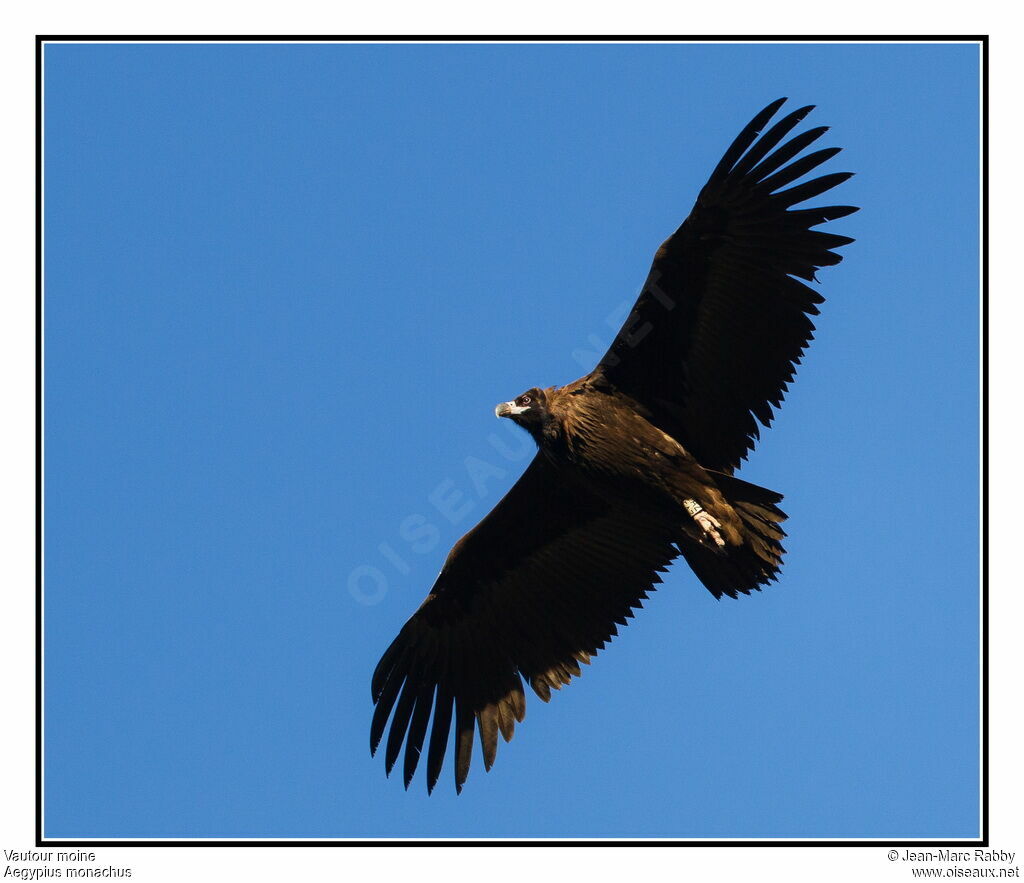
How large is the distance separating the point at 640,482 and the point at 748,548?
1075mm

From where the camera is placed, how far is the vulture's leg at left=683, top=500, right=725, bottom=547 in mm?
12656

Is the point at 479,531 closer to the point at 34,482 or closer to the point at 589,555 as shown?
the point at 589,555

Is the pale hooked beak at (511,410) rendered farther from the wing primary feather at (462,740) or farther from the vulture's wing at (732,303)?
the wing primary feather at (462,740)

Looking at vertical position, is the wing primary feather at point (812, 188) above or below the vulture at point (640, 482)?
above

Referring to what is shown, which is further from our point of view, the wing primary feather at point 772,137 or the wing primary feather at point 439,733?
the wing primary feather at point 439,733

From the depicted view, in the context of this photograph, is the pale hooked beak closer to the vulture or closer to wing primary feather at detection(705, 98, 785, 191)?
the vulture

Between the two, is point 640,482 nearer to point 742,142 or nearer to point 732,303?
point 732,303

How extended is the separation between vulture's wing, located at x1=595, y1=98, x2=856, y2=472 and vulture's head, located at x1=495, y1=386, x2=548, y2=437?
0.59 m

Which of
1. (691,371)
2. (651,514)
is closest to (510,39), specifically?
(691,371)

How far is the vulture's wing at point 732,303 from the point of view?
12.5 m

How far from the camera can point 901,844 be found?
39.7 feet

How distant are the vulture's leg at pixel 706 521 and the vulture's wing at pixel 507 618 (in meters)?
1.16

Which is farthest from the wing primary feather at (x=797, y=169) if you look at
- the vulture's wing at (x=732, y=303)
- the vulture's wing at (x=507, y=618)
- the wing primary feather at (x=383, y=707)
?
the wing primary feather at (x=383, y=707)

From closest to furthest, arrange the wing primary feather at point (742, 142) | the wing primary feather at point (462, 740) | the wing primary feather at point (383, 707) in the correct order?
the wing primary feather at point (742, 142)
the wing primary feather at point (462, 740)
the wing primary feather at point (383, 707)
